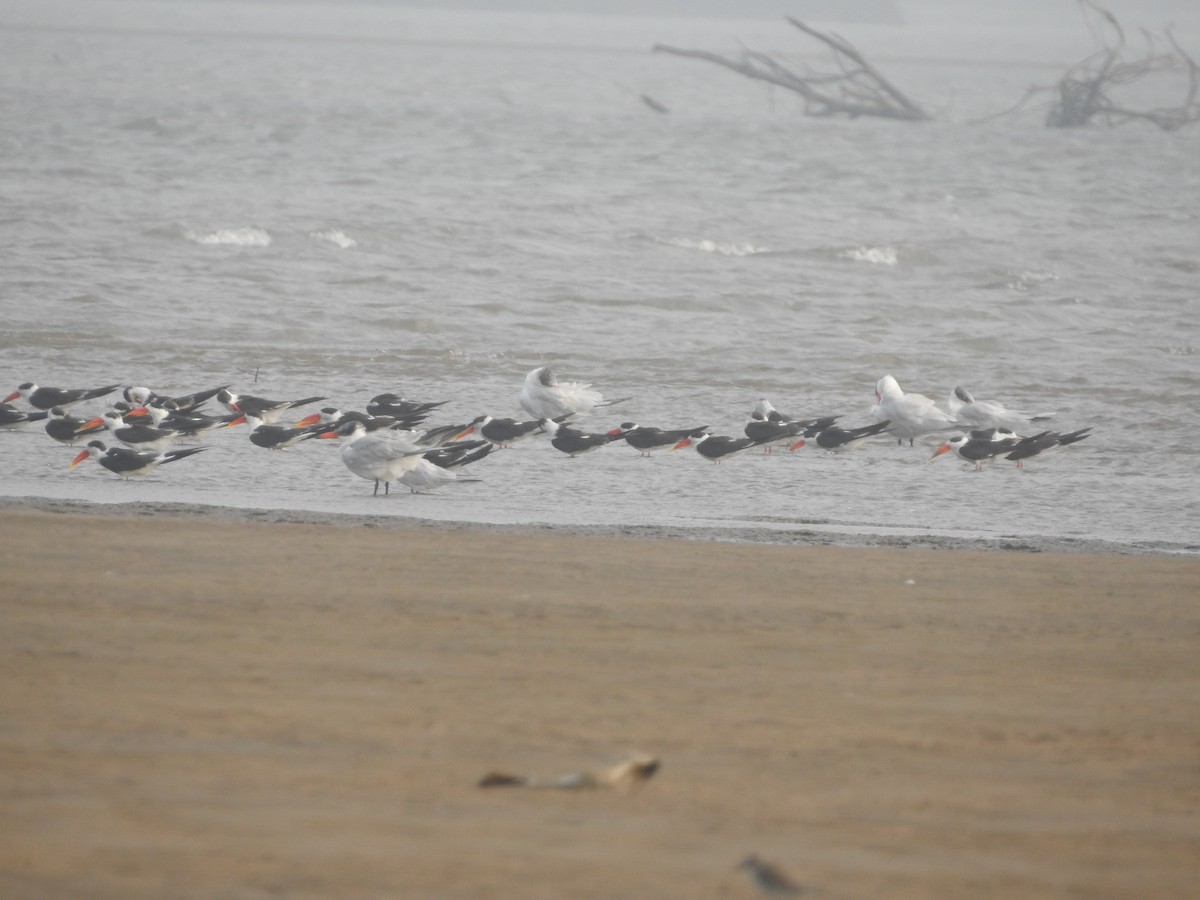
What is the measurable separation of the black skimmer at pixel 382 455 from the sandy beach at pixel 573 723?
1900 mm

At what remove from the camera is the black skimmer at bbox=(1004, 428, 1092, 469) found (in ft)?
31.0

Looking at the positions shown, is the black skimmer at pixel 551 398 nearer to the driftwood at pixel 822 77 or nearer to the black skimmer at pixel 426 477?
the black skimmer at pixel 426 477

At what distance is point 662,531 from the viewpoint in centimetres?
725

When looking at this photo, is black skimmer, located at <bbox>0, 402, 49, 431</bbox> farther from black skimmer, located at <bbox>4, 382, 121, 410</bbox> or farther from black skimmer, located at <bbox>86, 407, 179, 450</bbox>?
black skimmer, located at <bbox>86, 407, 179, 450</bbox>

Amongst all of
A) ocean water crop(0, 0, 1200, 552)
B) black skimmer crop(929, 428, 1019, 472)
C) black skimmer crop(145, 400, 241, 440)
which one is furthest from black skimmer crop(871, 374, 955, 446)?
black skimmer crop(145, 400, 241, 440)

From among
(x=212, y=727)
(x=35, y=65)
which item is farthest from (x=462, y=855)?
(x=35, y=65)

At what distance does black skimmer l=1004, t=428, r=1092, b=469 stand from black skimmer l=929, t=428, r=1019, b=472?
48 millimetres

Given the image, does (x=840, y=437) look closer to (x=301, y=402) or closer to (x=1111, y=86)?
(x=301, y=402)

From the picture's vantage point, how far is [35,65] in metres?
62.7

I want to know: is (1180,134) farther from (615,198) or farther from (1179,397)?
(1179,397)

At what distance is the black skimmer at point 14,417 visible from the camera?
9516 mm

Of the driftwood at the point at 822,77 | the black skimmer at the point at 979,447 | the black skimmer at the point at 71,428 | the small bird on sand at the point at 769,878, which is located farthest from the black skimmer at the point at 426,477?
the driftwood at the point at 822,77

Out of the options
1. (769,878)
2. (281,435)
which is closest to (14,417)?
(281,435)

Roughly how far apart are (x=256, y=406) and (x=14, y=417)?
148 centimetres
